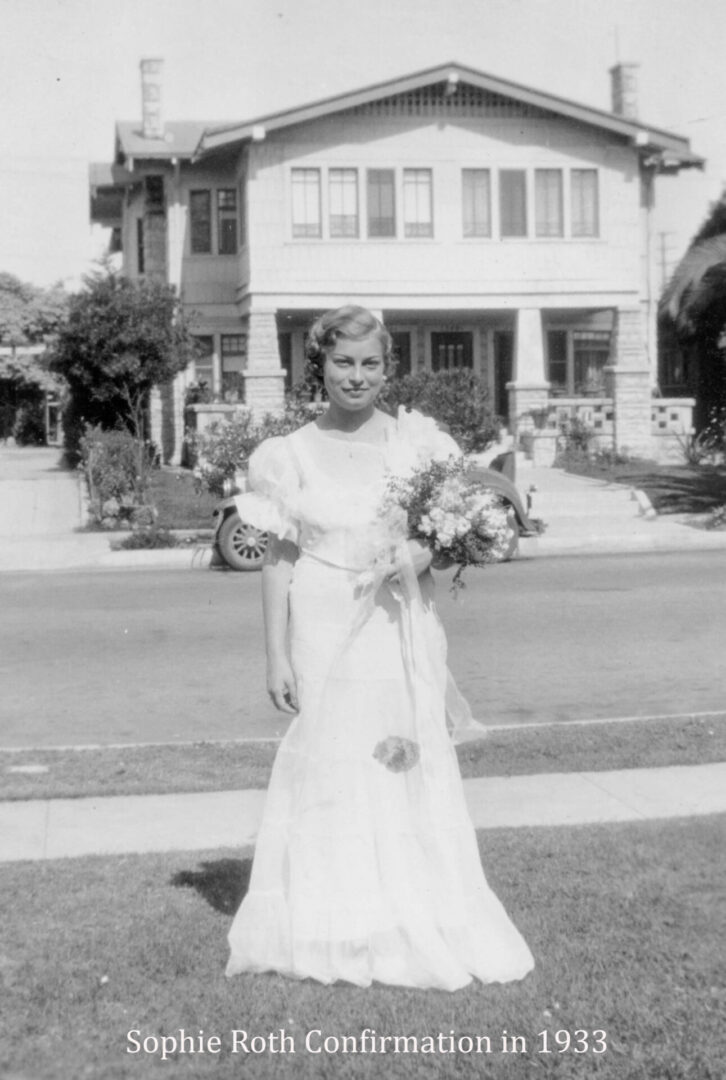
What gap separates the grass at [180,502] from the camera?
2145 cm

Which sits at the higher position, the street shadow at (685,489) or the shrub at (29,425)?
the shrub at (29,425)

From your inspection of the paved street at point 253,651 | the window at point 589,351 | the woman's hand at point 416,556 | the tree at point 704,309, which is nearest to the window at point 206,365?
the window at point 589,351

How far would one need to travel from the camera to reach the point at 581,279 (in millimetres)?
31688

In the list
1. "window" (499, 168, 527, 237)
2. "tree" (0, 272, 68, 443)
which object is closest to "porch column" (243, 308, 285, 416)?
"window" (499, 168, 527, 237)

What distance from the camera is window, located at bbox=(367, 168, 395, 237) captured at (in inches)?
1221

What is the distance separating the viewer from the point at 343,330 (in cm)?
484

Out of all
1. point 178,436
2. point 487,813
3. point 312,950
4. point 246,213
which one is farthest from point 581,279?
point 312,950

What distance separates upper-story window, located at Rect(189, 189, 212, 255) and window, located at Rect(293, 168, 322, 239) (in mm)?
3168

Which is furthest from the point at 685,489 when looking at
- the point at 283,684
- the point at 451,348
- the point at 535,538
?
the point at 283,684

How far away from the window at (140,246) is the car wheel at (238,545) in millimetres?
18796

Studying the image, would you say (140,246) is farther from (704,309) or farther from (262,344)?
(704,309)

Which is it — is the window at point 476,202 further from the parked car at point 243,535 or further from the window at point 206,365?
the parked car at point 243,535

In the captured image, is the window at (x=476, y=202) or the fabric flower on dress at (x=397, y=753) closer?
the fabric flower on dress at (x=397, y=753)

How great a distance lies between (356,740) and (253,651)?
699cm
